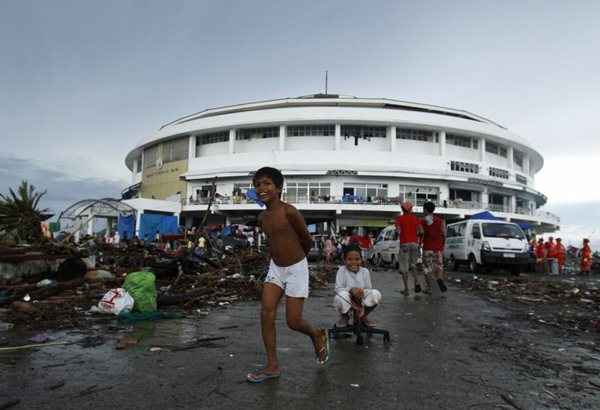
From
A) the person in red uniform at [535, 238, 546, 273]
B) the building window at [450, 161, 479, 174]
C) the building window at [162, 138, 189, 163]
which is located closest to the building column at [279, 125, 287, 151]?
the building window at [162, 138, 189, 163]

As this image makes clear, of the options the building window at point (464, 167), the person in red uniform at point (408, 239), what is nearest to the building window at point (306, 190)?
the building window at point (464, 167)

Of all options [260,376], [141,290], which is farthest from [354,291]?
[141,290]

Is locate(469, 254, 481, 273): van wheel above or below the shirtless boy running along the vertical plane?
below

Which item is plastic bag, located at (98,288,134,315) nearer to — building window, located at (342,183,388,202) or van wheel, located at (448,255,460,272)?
van wheel, located at (448,255,460,272)

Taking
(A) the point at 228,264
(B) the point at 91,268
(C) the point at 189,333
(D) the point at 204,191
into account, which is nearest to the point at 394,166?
(D) the point at 204,191

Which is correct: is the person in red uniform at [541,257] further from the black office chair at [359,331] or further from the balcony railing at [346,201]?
the balcony railing at [346,201]

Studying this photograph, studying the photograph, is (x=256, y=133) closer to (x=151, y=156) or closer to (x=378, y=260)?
(x=151, y=156)

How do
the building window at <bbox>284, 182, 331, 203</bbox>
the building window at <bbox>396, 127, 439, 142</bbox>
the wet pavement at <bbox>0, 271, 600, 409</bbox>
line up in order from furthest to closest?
the building window at <bbox>396, 127, 439, 142</bbox>, the building window at <bbox>284, 182, 331, 203</bbox>, the wet pavement at <bbox>0, 271, 600, 409</bbox>

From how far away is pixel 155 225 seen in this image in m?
31.3

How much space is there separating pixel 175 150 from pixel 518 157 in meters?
38.2

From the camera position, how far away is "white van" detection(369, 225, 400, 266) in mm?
19766

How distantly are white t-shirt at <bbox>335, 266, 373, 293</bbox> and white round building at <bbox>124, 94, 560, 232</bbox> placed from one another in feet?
107

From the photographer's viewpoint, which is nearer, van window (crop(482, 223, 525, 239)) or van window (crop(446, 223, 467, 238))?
van window (crop(482, 223, 525, 239))

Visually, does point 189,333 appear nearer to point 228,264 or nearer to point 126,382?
point 126,382
